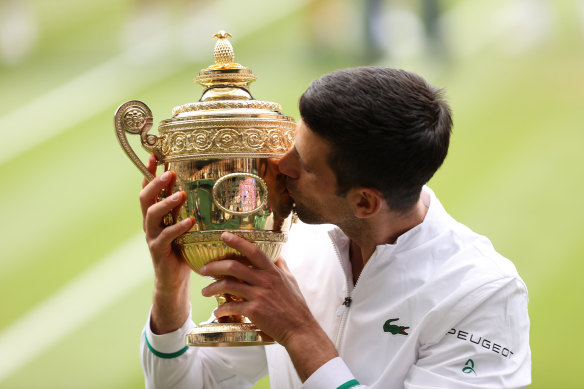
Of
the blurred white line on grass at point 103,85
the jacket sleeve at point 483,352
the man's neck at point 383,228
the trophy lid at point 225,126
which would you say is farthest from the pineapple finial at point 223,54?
the blurred white line on grass at point 103,85

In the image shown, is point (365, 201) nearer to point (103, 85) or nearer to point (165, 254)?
point (165, 254)

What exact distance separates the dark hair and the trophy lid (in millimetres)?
88

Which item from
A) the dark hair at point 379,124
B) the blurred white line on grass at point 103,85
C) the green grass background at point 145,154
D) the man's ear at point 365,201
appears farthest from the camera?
the blurred white line on grass at point 103,85

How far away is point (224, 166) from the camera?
1.76 m

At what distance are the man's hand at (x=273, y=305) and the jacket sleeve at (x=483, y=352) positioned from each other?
216 mm

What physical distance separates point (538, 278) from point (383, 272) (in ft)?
15.6

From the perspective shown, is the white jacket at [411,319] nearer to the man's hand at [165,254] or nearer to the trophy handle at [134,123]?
the man's hand at [165,254]

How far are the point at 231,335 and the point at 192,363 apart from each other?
34 centimetres

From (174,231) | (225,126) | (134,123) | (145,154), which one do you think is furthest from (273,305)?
(145,154)

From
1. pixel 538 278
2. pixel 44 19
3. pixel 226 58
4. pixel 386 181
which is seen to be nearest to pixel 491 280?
pixel 386 181

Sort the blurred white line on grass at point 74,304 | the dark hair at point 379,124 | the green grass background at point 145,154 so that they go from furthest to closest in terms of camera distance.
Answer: the green grass background at point 145,154, the blurred white line on grass at point 74,304, the dark hair at point 379,124

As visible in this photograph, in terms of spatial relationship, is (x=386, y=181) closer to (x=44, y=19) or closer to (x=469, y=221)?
(x=469, y=221)

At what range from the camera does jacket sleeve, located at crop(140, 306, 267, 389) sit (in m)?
2.04

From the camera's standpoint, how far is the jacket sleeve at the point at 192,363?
204cm
